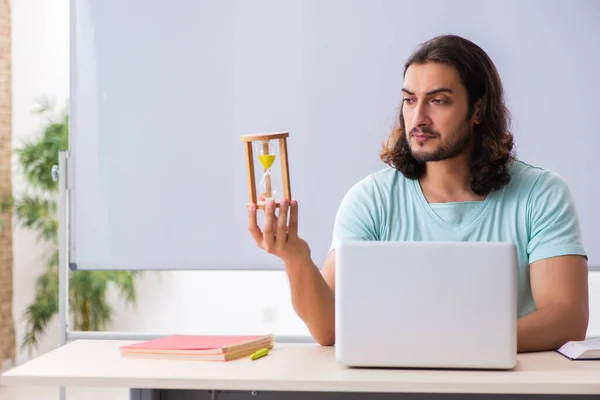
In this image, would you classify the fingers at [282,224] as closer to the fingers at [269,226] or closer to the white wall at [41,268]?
the fingers at [269,226]

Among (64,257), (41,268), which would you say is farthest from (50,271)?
(64,257)

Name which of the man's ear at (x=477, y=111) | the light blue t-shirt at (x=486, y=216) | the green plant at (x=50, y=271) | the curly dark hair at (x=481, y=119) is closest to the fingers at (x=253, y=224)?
the light blue t-shirt at (x=486, y=216)

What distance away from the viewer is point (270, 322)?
5.30 m

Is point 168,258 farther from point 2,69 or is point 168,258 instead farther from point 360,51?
point 2,69

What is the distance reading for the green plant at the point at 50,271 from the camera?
5.23 metres

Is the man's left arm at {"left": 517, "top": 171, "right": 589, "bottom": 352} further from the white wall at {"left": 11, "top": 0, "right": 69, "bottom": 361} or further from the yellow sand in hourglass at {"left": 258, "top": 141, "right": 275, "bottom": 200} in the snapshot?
the white wall at {"left": 11, "top": 0, "right": 69, "bottom": 361}

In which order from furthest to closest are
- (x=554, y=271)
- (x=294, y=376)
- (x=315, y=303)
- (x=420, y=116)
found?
(x=420, y=116) < (x=554, y=271) < (x=315, y=303) < (x=294, y=376)

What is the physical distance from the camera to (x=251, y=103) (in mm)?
3262

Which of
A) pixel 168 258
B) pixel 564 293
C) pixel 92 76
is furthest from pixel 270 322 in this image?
pixel 564 293

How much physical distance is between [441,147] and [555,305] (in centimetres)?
49

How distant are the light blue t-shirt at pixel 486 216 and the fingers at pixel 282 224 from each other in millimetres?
392

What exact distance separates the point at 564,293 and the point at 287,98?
1.64m

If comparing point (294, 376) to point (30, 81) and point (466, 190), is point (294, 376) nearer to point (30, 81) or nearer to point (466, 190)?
point (466, 190)

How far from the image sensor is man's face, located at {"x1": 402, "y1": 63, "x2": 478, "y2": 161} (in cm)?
206
